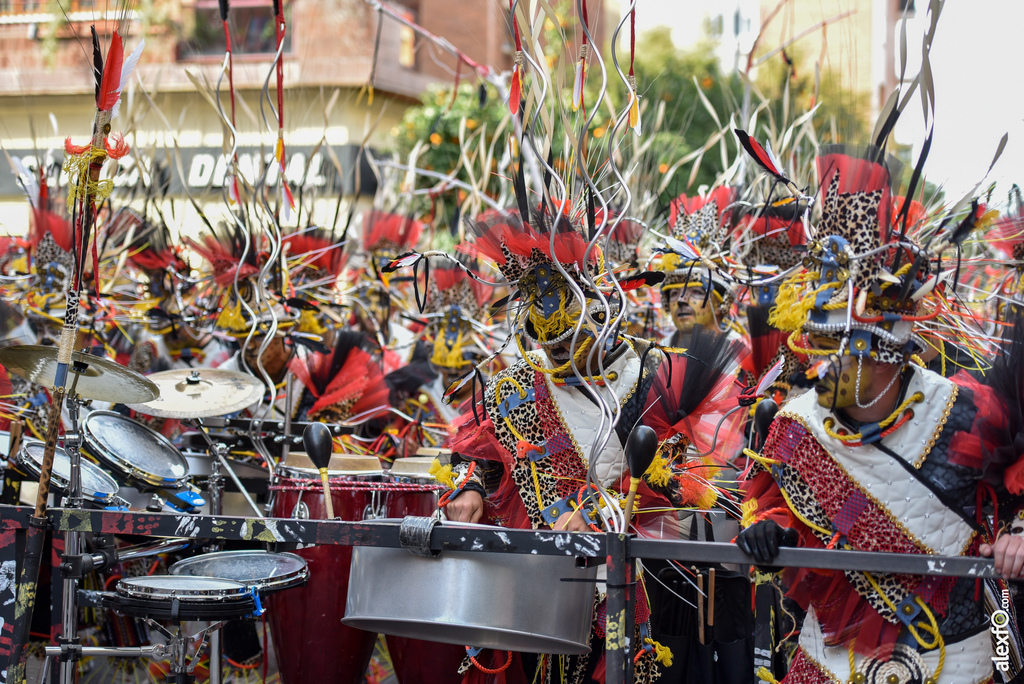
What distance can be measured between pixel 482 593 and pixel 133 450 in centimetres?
234

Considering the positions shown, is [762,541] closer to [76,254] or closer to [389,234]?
[76,254]

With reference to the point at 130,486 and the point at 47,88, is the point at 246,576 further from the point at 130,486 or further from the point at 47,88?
the point at 47,88

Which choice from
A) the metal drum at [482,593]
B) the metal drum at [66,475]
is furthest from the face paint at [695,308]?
the metal drum at [66,475]

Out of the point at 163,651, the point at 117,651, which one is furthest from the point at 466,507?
the point at 117,651

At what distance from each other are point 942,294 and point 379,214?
21.7 ft

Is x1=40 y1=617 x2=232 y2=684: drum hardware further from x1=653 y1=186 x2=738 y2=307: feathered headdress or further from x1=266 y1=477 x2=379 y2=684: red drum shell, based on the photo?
x1=653 y1=186 x2=738 y2=307: feathered headdress

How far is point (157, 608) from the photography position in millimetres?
2795

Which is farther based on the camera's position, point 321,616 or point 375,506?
point 375,506

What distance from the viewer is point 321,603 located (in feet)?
12.8

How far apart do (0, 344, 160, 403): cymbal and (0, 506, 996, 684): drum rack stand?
18.8 inches

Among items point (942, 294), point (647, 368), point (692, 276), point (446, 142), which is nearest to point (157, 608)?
point (647, 368)

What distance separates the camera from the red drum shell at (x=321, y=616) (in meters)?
3.87

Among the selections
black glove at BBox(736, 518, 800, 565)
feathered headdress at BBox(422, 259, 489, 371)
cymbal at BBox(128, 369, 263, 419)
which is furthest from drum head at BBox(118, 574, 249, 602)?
feathered headdress at BBox(422, 259, 489, 371)

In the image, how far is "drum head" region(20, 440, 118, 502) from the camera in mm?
3814
